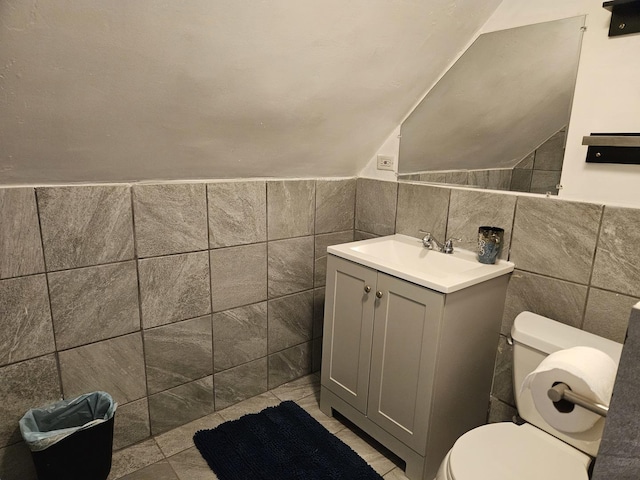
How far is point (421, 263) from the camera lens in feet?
6.46

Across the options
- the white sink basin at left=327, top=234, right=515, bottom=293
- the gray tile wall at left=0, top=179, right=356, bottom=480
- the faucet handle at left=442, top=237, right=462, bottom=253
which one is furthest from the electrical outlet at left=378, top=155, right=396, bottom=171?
the faucet handle at left=442, top=237, right=462, bottom=253

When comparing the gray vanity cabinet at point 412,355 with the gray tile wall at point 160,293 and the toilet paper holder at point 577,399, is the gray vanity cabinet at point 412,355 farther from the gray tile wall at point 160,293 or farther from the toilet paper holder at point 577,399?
the toilet paper holder at point 577,399

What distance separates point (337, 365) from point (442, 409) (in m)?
0.51

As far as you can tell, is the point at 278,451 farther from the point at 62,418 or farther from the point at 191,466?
the point at 62,418

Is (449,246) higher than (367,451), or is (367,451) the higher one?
(449,246)

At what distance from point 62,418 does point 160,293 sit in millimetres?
566

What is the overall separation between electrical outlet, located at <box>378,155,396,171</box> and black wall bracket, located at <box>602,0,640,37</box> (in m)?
1.00

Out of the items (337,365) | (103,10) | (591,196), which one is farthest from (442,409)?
(103,10)

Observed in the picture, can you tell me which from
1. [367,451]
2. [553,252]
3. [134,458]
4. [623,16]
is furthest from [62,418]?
[623,16]

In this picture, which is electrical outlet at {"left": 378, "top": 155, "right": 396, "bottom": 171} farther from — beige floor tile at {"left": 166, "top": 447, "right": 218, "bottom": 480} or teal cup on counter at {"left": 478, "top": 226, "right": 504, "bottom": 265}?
beige floor tile at {"left": 166, "top": 447, "right": 218, "bottom": 480}

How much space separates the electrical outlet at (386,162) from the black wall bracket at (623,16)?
1.00 m

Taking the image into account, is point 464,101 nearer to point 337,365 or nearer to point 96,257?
point 337,365

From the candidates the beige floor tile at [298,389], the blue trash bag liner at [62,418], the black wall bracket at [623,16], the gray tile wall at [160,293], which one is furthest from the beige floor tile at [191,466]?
the black wall bracket at [623,16]

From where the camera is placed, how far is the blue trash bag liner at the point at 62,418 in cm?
142
